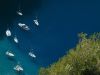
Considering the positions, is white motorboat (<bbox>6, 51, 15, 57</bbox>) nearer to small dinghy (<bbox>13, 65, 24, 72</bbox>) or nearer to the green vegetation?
small dinghy (<bbox>13, 65, 24, 72</bbox>)

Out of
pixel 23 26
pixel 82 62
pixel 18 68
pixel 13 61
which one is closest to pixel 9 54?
pixel 13 61

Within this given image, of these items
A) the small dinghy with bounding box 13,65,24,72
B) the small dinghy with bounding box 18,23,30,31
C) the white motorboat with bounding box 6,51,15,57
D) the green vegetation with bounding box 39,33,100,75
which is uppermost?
the small dinghy with bounding box 18,23,30,31

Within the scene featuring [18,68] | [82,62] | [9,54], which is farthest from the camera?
[9,54]

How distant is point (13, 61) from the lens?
13.8 meters

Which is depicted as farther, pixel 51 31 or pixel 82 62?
pixel 51 31

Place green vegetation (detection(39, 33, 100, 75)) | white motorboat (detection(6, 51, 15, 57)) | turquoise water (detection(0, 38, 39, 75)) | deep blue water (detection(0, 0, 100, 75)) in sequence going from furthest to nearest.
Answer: deep blue water (detection(0, 0, 100, 75)), white motorboat (detection(6, 51, 15, 57)), turquoise water (detection(0, 38, 39, 75)), green vegetation (detection(39, 33, 100, 75))

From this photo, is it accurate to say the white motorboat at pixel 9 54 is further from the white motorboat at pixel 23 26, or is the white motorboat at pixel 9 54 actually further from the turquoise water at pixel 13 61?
the white motorboat at pixel 23 26

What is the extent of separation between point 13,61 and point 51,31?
2.28m

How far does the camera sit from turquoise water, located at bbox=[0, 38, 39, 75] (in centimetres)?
1368

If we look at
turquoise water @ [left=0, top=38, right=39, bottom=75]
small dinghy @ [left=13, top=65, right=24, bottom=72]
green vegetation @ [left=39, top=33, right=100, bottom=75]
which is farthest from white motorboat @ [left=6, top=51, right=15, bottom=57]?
green vegetation @ [left=39, top=33, right=100, bottom=75]

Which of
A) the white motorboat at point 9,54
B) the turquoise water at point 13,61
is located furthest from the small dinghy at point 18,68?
the white motorboat at point 9,54

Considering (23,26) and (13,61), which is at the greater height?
(23,26)

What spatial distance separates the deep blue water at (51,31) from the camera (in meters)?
14.1

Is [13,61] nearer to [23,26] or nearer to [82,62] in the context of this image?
[23,26]
